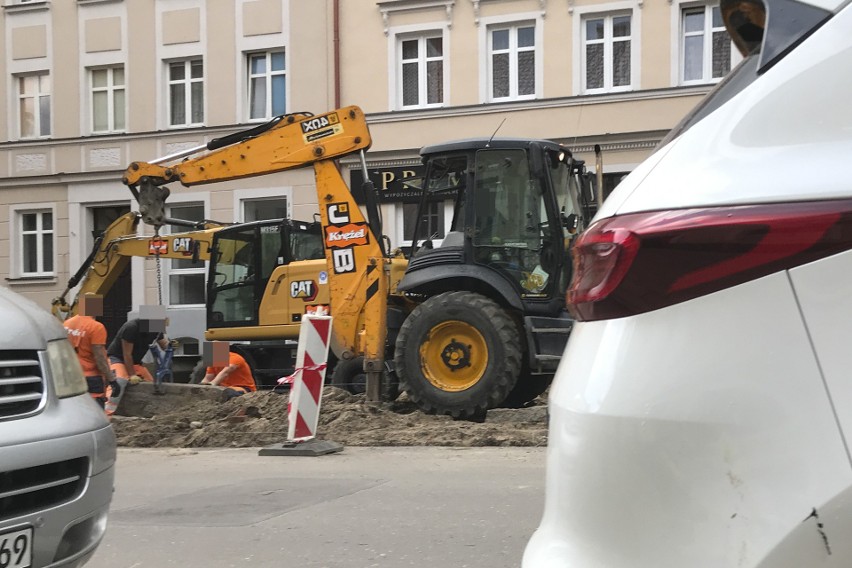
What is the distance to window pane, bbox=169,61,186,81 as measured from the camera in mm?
22906

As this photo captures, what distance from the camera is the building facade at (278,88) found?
20.0 m

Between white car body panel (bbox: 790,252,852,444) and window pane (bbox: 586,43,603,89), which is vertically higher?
window pane (bbox: 586,43,603,89)

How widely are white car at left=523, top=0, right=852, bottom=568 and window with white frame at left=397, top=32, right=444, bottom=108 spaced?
19521 millimetres

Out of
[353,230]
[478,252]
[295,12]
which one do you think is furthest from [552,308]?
[295,12]

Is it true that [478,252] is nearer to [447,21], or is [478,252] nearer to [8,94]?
[447,21]

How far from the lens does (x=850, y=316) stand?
1.72 metres

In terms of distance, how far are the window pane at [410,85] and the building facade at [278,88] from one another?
31 mm

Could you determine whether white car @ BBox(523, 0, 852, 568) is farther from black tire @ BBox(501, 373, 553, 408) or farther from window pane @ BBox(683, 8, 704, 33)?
window pane @ BBox(683, 8, 704, 33)

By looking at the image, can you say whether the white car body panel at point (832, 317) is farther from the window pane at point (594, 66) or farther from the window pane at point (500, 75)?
the window pane at point (500, 75)

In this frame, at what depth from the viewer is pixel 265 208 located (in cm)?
2242

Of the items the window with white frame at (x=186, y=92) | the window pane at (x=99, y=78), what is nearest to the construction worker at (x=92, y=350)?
the window with white frame at (x=186, y=92)

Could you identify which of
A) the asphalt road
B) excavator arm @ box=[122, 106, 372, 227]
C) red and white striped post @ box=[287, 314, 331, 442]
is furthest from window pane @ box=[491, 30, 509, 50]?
the asphalt road

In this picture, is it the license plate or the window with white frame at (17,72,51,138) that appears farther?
the window with white frame at (17,72,51,138)

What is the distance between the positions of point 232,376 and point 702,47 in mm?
12178
